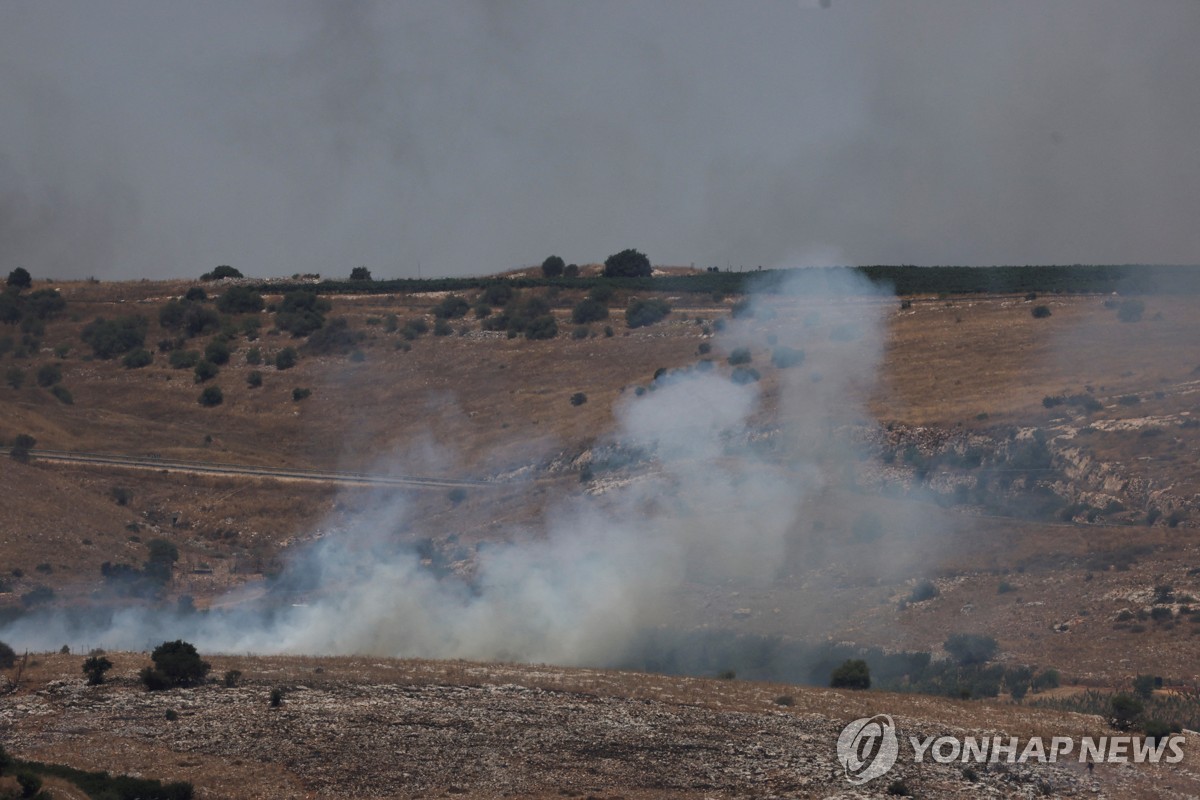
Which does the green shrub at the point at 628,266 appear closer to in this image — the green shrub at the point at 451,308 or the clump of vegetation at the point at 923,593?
the green shrub at the point at 451,308

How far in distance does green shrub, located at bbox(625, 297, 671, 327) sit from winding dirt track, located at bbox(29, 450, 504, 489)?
1346 inches

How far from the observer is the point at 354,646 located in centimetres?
5247

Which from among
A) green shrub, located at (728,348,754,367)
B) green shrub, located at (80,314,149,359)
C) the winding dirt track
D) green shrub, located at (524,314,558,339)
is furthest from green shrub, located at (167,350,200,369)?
green shrub, located at (728,348,754,367)

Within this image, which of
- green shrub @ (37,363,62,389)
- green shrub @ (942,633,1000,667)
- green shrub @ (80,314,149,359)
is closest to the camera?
green shrub @ (942,633,1000,667)

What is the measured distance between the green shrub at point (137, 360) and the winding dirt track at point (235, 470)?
86.7 feet

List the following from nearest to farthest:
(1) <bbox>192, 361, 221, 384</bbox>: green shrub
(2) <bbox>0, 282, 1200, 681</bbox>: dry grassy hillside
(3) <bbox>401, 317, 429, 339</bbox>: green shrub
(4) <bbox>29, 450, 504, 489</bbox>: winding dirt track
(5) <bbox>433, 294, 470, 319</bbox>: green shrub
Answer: (2) <bbox>0, 282, 1200, 681</bbox>: dry grassy hillside → (4) <bbox>29, 450, 504, 489</bbox>: winding dirt track → (1) <bbox>192, 361, 221, 384</bbox>: green shrub → (3) <bbox>401, 317, 429, 339</bbox>: green shrub → (5) <bbox>433, 294, 470, 319</bbox>: green shrub

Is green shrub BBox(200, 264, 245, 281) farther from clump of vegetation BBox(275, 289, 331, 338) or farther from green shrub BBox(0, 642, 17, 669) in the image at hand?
green shrub BBox(0, 642, 17, 669)

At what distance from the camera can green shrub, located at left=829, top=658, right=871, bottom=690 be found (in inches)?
1817

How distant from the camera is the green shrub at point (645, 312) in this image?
11238cm

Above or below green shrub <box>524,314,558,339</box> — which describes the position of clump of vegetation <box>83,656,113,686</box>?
below

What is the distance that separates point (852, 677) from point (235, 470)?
52206 millimetres

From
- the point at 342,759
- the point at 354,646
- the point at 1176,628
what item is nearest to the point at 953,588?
the point at 1176,628

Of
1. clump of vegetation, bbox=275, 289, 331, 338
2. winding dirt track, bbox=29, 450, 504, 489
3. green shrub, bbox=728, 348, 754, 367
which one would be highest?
clump of vegetation, bbox=275, 289, 331, 338

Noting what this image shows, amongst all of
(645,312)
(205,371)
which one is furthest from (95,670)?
(645,312)
